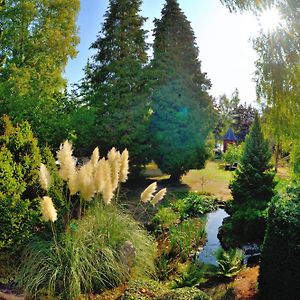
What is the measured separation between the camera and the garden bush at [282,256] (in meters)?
4.77

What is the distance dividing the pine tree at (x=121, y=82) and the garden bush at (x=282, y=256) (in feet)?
36.6

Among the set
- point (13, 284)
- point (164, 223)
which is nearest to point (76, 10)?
point (164, 223)

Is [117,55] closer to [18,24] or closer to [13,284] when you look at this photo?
[18,24]

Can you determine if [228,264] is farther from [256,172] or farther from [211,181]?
[211,181]

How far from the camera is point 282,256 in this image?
491 cm

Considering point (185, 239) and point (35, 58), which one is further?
point (35, 58)

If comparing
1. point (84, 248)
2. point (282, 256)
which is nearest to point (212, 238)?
point (282, 256)

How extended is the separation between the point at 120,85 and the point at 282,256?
1311 cm

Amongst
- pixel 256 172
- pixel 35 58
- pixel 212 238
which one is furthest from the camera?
pixel 35 58

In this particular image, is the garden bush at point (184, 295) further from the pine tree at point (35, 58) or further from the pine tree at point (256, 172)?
the pine tree at point (35, 58)

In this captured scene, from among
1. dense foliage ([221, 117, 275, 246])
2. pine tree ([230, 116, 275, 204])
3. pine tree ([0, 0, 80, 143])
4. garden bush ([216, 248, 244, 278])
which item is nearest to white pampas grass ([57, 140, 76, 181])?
garden bush ([216, 248, 244, 278])

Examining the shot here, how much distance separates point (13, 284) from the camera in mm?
4801

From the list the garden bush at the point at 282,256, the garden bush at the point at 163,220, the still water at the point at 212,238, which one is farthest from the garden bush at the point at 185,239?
the garden bush at the point at 282,256

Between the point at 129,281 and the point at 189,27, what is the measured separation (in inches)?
614
